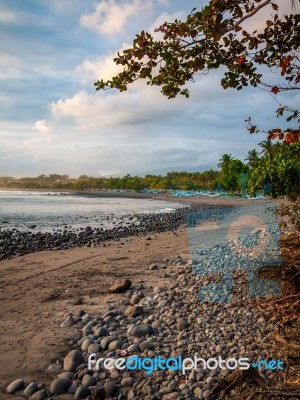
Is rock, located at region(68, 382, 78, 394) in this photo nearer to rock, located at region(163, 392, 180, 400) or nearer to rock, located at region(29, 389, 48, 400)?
rock, located at region(29, 389, 48, 400)

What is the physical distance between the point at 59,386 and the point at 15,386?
0.59 m

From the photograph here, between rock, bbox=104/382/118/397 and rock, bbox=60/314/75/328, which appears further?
rock, bbox=60/314/75/328

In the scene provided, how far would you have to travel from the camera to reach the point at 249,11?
2.91 metres

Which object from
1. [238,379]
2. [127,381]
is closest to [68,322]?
[127,381]

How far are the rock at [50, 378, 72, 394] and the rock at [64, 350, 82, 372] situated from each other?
35 centimetres

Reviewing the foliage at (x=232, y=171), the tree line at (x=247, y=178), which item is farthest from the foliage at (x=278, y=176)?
the foliage at (x=232, y=171)

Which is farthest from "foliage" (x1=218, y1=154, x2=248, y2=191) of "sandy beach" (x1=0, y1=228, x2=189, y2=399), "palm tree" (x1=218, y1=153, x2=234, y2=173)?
"sandy beach" (x1=0, y1=228, x2=189, y2=399)

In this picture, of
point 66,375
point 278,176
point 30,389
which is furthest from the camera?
point 278,176

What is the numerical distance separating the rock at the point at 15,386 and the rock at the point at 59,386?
1.40 ft

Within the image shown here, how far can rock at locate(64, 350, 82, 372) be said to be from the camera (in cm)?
495

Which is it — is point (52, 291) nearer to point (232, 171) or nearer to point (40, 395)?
point (40, 395)

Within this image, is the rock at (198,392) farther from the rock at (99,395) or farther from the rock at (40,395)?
the rock at (40,395)

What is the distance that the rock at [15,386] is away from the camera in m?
4.45

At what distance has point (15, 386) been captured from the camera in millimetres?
4488
